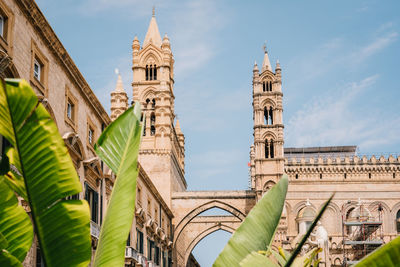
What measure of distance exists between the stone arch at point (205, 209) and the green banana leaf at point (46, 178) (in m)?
41.2

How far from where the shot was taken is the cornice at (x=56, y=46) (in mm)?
13172

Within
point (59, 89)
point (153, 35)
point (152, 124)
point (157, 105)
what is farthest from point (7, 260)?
point (153, 35)

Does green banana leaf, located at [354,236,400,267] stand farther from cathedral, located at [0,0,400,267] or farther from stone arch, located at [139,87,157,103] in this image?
stone arch, located at [139,87,157,103]

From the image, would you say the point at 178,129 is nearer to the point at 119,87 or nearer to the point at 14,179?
the point at 119,87

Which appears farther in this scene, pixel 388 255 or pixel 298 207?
pixel 298 207

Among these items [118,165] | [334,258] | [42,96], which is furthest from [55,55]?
[334,258]

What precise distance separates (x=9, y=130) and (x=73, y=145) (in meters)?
13.7

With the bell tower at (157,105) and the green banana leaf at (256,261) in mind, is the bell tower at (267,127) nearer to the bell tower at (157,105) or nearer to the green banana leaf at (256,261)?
the bell tower at (157,105)

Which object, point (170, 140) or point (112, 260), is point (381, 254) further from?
point (170, 140)

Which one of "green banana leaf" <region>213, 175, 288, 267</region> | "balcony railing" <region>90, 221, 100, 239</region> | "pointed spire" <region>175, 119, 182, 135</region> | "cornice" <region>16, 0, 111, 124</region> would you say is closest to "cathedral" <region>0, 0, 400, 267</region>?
"pointed spire" <region>175, 119, 182, 135</region>

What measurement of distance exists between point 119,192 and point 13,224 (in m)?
0.53

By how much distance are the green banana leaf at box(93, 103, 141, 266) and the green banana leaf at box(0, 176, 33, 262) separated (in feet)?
1.18

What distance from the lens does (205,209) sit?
44781 mm

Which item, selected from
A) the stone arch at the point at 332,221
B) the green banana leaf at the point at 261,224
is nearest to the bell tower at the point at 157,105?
the stone arch at the point at 332,221
